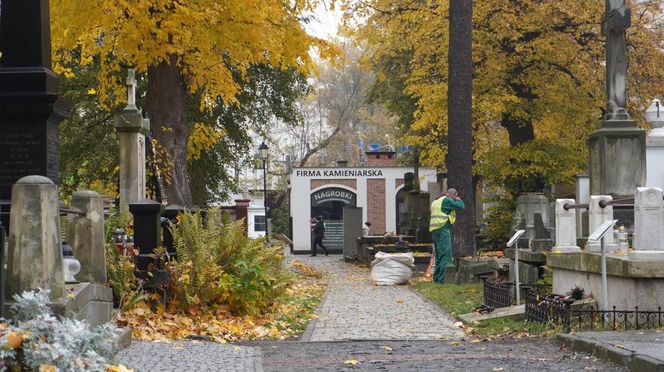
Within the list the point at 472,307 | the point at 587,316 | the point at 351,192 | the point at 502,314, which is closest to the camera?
the point at 587,316

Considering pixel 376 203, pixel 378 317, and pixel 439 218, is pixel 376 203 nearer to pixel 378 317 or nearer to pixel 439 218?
pixel 439 218

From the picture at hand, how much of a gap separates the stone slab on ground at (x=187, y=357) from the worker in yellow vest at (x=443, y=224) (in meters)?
11.1

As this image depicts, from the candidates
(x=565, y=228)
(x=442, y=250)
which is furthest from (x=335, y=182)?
(x=565, y=228)

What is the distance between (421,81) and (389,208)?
22202 mm

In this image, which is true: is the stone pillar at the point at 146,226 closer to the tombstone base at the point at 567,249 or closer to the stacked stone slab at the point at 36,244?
the stacked stone slab at the point at 36,244

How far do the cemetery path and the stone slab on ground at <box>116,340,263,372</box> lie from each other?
7.97ft

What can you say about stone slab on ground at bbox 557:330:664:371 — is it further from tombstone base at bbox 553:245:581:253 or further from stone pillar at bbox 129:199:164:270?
stone pillar at bbox 129:199:164:270

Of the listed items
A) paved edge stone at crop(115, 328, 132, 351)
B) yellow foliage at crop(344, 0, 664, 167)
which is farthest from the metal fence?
yellow foliage at crop(344, 0, 664, 167)

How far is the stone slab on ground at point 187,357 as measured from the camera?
7914 millimetres

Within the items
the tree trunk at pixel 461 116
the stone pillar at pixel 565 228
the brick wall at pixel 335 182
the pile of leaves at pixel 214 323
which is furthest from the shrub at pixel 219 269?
the brick wall at pixel 335 182

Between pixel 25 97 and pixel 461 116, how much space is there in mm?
13829

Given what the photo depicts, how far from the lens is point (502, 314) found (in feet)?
40.5

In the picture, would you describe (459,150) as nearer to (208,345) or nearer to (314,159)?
(208,345)

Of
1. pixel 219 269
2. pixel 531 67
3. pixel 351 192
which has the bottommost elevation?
pixel 219 269
